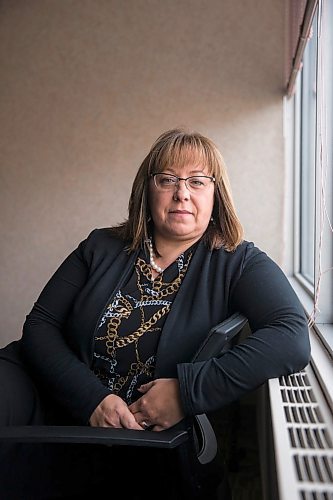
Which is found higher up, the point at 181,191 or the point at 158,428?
the point at 181,191

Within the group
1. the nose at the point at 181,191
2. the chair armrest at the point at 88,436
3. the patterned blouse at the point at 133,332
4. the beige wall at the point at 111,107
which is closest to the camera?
the chair armrest at the point at 88,436

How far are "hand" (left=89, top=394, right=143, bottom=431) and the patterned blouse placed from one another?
0.39ft

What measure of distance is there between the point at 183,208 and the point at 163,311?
1.11ft

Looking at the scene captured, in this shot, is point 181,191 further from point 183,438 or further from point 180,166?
point 183,438

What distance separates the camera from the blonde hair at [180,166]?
146 cm

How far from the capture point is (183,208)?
145 centimetres

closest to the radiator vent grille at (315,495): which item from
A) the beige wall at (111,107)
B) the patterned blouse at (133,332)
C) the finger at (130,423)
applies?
the finger at (130,423)

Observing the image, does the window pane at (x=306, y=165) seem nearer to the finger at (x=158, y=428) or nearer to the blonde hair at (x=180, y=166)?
the blonde hair at (x=180, y=166)

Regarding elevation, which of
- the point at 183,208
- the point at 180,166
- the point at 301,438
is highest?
the point at 180,166

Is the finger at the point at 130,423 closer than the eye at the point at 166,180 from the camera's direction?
Yes

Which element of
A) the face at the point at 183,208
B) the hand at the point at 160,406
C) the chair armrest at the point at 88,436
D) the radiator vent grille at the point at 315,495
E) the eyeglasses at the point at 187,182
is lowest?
the hand at the point at 160,406

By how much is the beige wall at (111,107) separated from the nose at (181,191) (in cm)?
130

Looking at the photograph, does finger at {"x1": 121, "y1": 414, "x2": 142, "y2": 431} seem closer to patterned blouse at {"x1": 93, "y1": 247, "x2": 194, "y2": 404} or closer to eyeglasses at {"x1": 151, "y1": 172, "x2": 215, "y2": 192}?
patterned blouse at {"x1": 93, "y1": 247, "x2": 194, "y2": 404}

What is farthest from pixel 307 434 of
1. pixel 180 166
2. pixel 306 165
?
pixel 306 165
